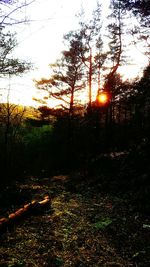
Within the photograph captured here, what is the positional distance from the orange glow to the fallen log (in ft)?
62.1

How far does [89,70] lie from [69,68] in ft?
6.19

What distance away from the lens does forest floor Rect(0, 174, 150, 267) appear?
6906 millimetres

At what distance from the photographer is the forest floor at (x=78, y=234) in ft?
22.7

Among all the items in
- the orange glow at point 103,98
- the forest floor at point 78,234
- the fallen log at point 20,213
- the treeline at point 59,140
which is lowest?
the forest floor at point 78,234

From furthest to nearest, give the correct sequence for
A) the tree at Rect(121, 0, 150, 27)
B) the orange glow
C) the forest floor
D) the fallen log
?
1. the orange glow
2. the tree at Rect(121, 0, 150, 27)
3. the fallen log
4. the forest floor

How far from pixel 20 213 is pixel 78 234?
218 centimetres

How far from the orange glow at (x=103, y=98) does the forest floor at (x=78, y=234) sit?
17.1 m

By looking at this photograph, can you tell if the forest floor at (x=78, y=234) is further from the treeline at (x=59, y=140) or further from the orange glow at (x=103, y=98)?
the orange glow at (x=103, y=98)

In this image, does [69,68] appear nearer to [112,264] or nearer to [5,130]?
[5,130]

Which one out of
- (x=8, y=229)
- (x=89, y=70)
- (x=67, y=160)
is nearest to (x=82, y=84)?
(x=89, y=70)

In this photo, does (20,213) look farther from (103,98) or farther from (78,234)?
(103,98)

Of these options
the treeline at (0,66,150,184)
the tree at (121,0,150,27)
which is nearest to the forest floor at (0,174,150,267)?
the treeline at (0,66,150,184)

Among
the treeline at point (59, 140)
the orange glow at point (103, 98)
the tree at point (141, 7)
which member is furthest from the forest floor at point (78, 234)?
the orange glow at point (103, 98)

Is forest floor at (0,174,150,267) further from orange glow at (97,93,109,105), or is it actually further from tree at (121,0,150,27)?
orange glow at (97,93,109,105)
